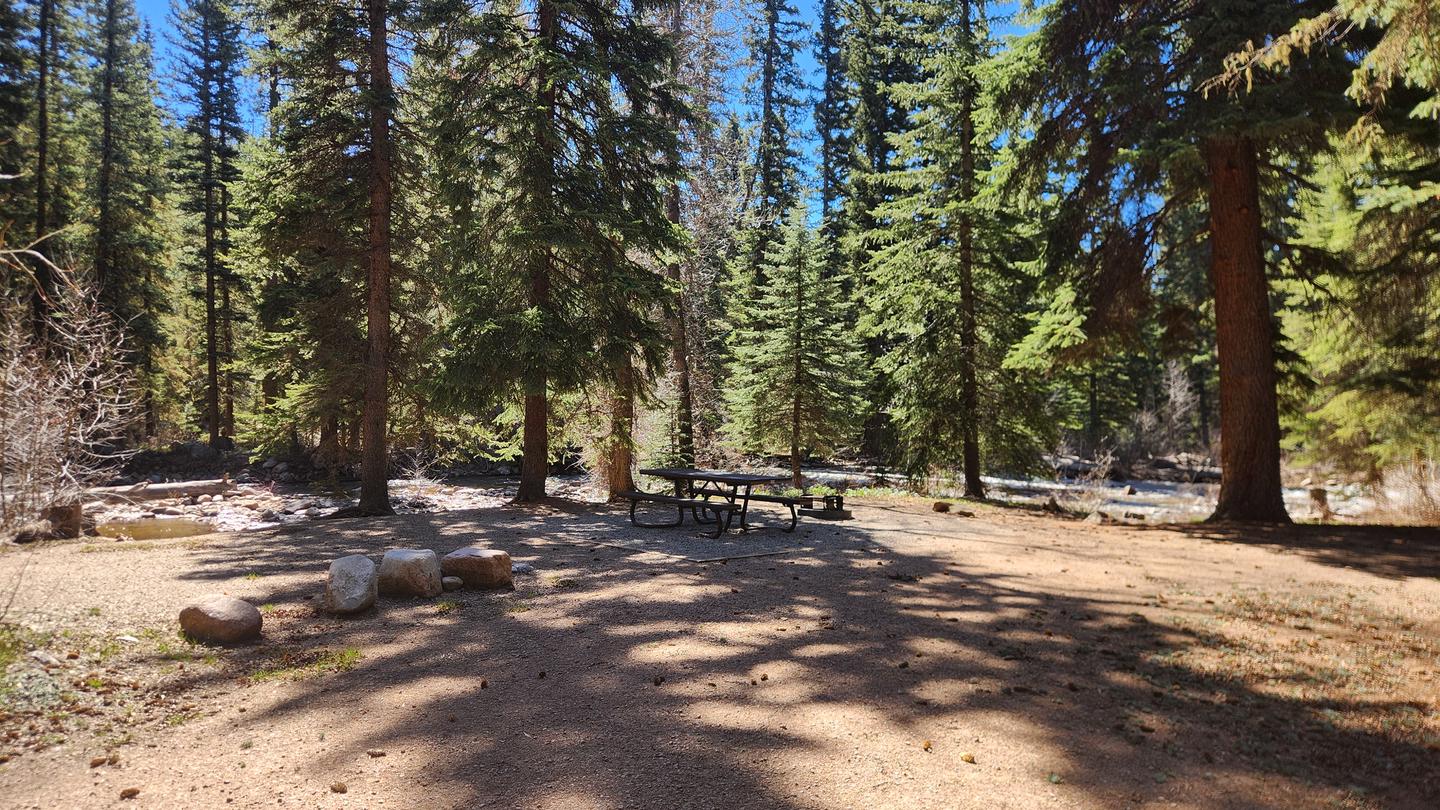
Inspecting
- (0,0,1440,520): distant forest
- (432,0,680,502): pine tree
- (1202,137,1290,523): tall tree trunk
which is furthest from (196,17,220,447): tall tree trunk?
(1202,137,1290,523): tall tree trunk

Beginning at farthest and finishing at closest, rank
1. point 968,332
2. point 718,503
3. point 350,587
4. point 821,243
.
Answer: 1. point 821,243
2. point 968,332
3. point 718,503
4. point 350,587

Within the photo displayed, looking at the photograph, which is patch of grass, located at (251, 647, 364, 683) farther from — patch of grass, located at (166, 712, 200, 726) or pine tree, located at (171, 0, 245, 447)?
pine tree, located at (171, 0, 245, 447)

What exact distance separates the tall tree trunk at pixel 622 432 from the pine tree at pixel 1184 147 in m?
8.03

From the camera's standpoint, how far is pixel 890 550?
8.75 metres

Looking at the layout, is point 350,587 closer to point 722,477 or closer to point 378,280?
point 722,477

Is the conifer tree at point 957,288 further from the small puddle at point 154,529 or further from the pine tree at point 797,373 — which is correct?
the small puddle at point 154,529

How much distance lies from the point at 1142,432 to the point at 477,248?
114 feet

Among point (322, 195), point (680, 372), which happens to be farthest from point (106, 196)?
point (680, 372)

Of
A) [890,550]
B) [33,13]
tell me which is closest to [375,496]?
[890,550]

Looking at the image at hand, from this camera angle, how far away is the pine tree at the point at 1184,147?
912 centimetres

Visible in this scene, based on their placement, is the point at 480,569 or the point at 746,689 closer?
the point at 746,689

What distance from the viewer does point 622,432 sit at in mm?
13695

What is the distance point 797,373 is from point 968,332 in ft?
14.4

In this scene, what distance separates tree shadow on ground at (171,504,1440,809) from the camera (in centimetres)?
324
